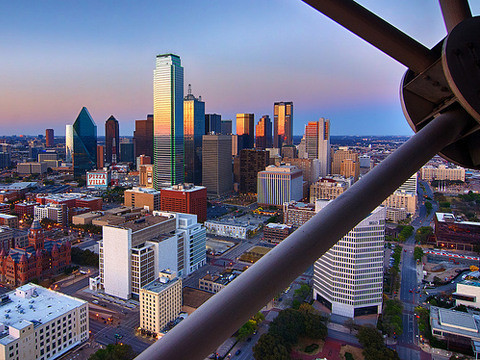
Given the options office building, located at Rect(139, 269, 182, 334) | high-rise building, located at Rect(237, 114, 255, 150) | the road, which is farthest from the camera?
high-rise building, located at Rect(237, 114, 255, 150)

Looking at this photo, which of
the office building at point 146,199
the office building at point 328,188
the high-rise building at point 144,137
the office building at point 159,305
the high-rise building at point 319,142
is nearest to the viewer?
the office building at point 159,305

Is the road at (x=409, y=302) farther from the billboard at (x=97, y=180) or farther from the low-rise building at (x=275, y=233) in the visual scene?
the billboard at (x=97, y=180)

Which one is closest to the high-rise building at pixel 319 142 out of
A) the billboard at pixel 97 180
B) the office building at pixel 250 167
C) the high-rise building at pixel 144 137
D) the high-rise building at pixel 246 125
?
the office building at pixel 250 167

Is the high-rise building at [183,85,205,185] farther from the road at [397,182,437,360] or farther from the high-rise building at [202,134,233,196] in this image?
the road at [397,182,437,360]

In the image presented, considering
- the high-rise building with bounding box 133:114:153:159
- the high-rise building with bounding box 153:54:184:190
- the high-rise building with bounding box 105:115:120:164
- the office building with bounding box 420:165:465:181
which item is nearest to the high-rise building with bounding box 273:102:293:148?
the high-rise building with bounding box 133:114:153:159

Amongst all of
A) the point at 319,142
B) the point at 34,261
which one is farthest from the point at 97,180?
the point at 319,142

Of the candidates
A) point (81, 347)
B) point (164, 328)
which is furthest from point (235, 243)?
point (81, 347)
